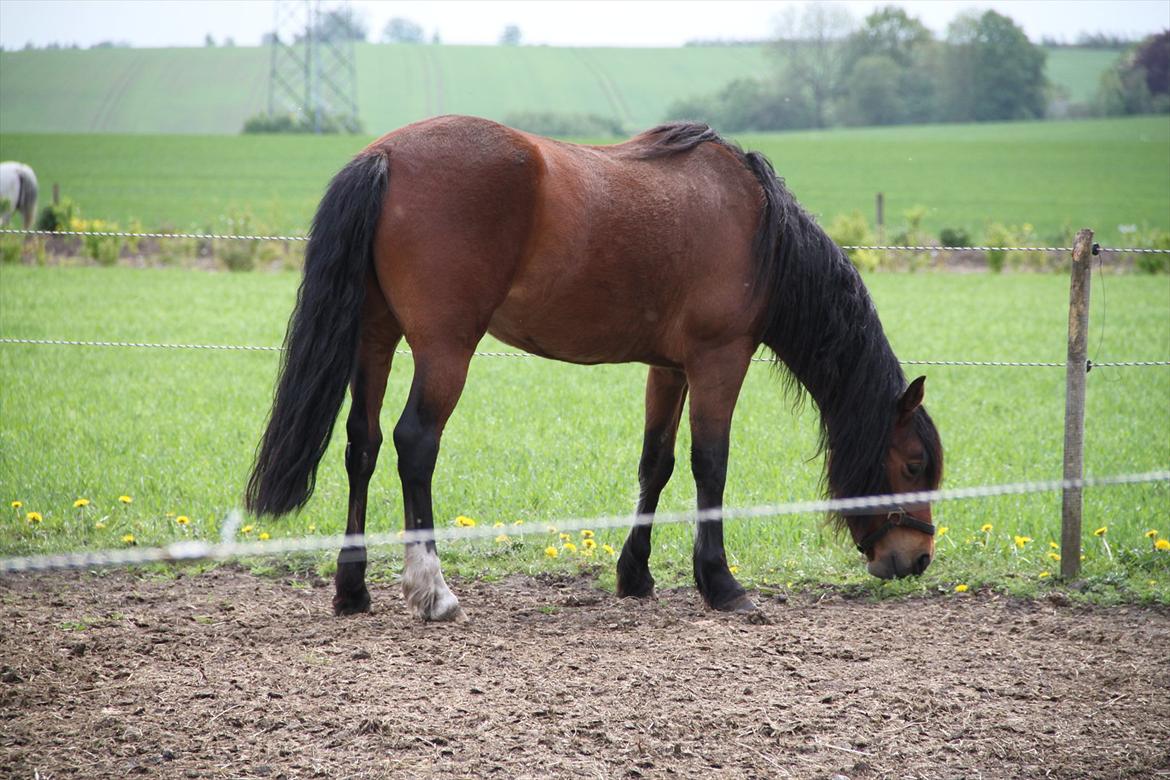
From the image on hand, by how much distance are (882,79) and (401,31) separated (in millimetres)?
44057

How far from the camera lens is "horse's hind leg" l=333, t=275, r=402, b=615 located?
461 cm

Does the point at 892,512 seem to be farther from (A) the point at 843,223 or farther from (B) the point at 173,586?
(A) the point at 843,223

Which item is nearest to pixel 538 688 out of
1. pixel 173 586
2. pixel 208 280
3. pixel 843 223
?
pixel 173 586

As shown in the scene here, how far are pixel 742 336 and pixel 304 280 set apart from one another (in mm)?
1970

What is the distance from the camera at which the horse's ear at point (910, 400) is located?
471cm

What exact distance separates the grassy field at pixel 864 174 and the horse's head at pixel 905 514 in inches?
550

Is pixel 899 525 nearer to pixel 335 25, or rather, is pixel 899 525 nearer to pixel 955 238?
pixel 955 238

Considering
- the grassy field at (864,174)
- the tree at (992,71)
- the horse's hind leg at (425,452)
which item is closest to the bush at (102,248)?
the grassy field at (864,174)

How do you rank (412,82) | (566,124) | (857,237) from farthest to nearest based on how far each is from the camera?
(412,82) < (566,124) < (857,237)

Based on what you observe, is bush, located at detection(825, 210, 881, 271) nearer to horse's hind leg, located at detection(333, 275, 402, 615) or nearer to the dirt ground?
the dirt ground

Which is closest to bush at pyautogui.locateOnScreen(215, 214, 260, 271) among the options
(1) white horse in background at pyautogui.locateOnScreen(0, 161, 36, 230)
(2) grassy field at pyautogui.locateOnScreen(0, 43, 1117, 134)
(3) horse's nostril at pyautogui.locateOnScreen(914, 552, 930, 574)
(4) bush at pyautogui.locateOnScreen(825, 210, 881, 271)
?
(1) white horse in background at pyautogui.locateOnScreen(0, 161, 36, 230)

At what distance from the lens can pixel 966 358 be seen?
1228 centimetres

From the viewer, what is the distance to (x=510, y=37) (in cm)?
7238

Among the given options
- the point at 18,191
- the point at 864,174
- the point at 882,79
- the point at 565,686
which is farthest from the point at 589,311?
the point at 882,79
